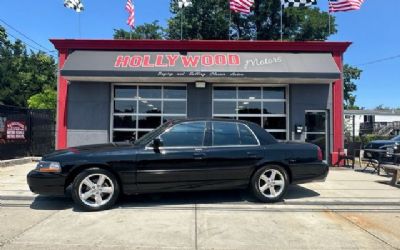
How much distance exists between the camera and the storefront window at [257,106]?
49.7 ft

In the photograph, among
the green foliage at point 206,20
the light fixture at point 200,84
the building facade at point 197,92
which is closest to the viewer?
the building facade at point 197,92

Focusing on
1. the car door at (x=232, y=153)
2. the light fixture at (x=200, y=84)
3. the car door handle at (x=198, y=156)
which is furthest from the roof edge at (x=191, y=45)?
the car door handle at (x=198, y=156)

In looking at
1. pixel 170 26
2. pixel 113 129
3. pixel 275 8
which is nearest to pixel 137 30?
pixel 170 26

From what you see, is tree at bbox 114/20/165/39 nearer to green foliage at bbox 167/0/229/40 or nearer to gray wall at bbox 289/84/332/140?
green foliage at bbox 167/0/229/40

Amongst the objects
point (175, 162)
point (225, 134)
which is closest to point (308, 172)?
point (225, 134)

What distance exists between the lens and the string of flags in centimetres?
1680

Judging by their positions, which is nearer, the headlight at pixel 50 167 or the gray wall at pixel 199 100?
the headlight at pixel 50 167

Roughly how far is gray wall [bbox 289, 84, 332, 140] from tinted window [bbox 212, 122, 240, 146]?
6902mm

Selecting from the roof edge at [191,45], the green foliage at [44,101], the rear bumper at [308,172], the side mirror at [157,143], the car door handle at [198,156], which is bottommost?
the rear bumper at [308,172]

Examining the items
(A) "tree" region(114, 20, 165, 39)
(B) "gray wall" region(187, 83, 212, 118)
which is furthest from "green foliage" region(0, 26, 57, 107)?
(B) "gray wall" region(187, 83, 212, 118)

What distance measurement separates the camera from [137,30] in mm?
44312

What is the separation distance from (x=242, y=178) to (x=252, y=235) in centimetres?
222

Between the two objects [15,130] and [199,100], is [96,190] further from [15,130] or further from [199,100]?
[15,130]

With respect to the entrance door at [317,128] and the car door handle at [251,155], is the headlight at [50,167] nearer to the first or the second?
Result: the car door handle at [251,155]
